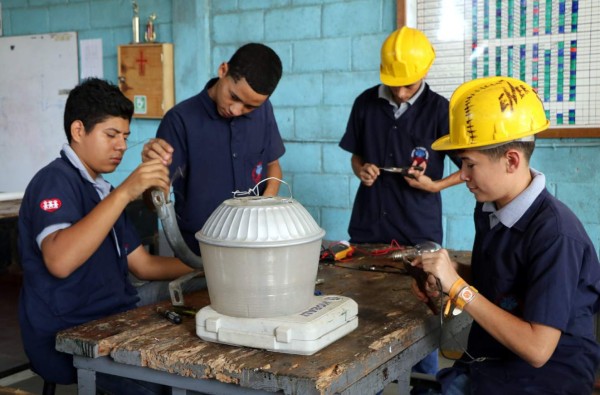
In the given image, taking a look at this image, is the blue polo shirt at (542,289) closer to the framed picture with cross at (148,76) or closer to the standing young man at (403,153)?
the standing young man at (403,153)

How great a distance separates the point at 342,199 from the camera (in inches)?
156

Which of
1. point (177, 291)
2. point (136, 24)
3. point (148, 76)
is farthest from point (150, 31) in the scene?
point (177, 291)

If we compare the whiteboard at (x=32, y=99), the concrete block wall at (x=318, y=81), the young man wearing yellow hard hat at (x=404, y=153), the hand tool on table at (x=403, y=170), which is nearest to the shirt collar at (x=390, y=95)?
the young man wearing yellow hard hat at (x=404, y=153)

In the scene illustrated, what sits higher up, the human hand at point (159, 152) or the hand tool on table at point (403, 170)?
the human hand at point (159, 152)

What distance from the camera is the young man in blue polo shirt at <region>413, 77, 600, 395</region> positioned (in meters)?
1.49

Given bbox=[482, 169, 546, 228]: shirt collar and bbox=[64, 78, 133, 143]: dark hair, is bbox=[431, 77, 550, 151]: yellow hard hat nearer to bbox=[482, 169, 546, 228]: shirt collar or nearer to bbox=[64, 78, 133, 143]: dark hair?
bbox=[482, 169, 546, 228]: shirt collar

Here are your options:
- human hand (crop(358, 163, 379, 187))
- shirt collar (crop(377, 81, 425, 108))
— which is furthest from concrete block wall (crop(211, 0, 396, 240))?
human hand (crop(358, 163, 379, 187))

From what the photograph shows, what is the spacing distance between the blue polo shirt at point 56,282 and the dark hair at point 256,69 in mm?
620

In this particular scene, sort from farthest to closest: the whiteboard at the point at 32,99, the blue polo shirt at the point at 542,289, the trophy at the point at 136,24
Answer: the whiteboard at the point at 32,99
the trophy at the point at 136,24
the blue polo shirt at the point at 542,289

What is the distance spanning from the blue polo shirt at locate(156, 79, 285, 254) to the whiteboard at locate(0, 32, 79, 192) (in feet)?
9.11

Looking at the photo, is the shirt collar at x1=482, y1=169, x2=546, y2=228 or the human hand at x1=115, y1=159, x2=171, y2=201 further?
the human hand at x1=115, y1=159, x2=171, y2=201

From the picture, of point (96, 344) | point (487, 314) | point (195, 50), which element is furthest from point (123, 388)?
point (195, 50)

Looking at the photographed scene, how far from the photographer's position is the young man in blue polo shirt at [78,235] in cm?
175

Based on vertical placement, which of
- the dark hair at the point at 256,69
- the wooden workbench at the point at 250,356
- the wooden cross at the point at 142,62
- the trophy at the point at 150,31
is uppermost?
the trophy at the point at 150,31
